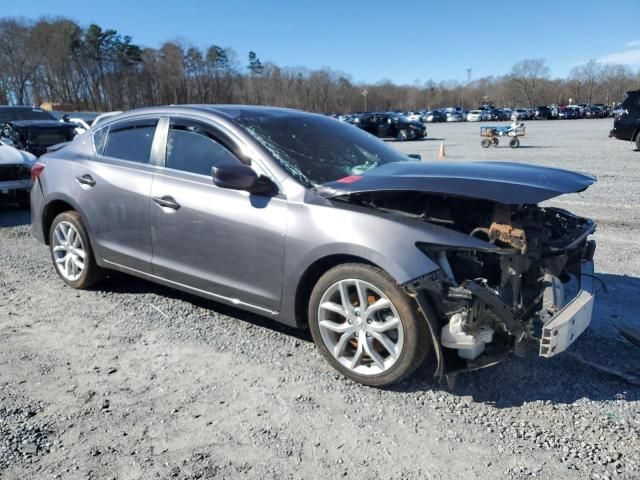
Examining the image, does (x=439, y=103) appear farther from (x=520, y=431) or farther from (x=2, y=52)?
(x=520, y=431)

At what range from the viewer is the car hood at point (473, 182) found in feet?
9.12

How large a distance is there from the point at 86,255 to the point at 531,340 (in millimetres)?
3783

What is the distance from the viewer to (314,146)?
3.84 metres

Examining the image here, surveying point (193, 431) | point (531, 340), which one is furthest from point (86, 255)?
point (531, 340)

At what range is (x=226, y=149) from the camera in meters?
3.63

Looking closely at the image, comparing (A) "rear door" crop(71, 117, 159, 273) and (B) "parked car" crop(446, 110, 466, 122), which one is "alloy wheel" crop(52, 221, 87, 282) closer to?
(A) "rear door" crop(71, 117, 159, 273)

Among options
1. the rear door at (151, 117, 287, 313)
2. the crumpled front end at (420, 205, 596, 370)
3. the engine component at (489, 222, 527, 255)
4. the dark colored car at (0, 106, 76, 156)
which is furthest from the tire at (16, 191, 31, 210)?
the engine component at (489, 222, 527, 255)

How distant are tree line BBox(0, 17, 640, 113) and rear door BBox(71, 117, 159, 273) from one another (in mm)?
84460

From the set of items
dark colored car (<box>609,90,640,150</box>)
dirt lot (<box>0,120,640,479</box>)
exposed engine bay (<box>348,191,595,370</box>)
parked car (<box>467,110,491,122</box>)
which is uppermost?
parked car (<box>467,110,491,122</box>)

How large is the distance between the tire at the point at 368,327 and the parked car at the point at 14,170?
761 cm

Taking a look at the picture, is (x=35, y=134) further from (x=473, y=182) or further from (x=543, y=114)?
(x=543, y=114)

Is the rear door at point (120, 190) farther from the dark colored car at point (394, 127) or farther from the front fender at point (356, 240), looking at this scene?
the dark colored car at point (394, 127)

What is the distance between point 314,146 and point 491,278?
1644mm

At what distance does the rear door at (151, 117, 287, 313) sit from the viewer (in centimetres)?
332
